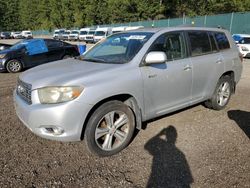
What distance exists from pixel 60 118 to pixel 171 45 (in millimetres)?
2322

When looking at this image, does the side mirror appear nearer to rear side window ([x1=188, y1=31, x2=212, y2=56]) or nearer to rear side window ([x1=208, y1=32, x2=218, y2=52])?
rear side window ([x1=188, y1=31, x2=212, y2=56])

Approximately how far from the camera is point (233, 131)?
4867 millimetres

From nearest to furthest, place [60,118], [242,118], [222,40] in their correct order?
[60,118] → [242,118] → [222,40]

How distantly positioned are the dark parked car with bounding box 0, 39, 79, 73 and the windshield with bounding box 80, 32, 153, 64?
24.8 ft

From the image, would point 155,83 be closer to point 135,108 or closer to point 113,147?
point 135,108

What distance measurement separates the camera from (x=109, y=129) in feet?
13.0

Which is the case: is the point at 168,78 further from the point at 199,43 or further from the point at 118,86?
the point at 199,43

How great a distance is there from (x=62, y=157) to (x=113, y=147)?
757mm

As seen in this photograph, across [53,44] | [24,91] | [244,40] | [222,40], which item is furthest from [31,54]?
[244,40]

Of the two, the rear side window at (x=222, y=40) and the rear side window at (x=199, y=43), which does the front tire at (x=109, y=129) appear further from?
the rear side window at (x=222, y=40)

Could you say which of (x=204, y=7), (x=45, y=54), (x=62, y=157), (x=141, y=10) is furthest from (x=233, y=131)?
(x=141, y=10)

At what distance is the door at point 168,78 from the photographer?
13.9 feet

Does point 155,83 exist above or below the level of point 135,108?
above

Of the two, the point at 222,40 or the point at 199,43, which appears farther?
the point at 222,40
